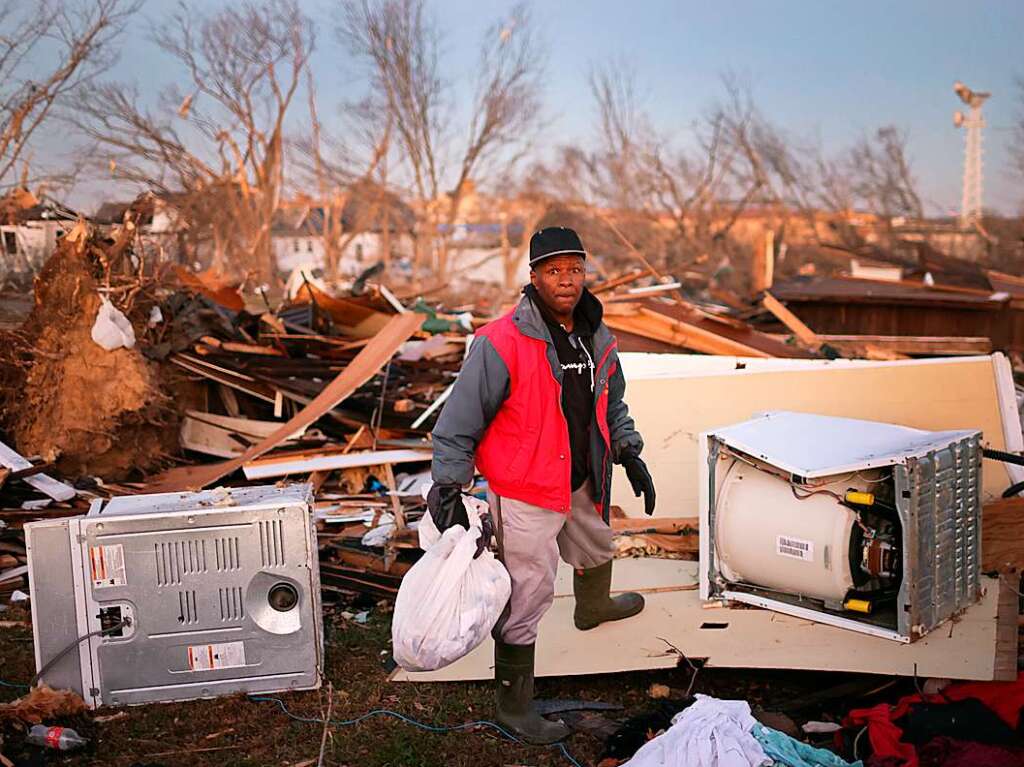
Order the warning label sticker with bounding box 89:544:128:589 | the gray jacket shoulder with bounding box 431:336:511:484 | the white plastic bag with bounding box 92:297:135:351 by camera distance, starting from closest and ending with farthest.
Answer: the gray jacket shoulder with bounding box 431:336:511:484
the warning label sticker with bounding box 89:544:128:589
the white plastic bag with bounding box 92:297:135:351

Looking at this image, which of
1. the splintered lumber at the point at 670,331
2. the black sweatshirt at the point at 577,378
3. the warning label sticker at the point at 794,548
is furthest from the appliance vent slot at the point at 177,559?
the splintered lumber at the point at 670,331

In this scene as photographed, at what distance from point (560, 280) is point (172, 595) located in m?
1.92

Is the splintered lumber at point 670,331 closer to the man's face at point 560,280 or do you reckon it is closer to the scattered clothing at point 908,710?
the scattered clothing at point 908,710

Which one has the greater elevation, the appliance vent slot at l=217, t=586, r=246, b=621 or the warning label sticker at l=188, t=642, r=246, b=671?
the appliance vent slot at l=217, t=586, r=246, b=621

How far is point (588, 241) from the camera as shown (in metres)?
32.3

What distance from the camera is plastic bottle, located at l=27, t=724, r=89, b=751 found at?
3271mm

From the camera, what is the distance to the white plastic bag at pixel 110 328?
6344mm

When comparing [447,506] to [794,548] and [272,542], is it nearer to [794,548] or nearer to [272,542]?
[272,542]

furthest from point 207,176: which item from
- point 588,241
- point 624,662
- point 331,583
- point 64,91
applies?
point 624,662

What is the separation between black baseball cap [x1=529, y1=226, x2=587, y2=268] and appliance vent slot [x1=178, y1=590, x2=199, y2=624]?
1.83 meters

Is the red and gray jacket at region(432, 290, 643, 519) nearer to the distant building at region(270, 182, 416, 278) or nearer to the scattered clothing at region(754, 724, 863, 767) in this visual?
the scattered clothing at region(754, 724, 863, 767)

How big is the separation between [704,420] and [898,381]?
1.03 metres

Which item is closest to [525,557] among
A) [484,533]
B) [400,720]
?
[484,533]

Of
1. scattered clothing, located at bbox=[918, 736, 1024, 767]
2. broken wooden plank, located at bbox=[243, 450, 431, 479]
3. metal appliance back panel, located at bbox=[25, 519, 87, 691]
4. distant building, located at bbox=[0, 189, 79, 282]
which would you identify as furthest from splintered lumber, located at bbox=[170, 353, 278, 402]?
scattered clothing, located at bbox=[918, 736, 1024, 767]
